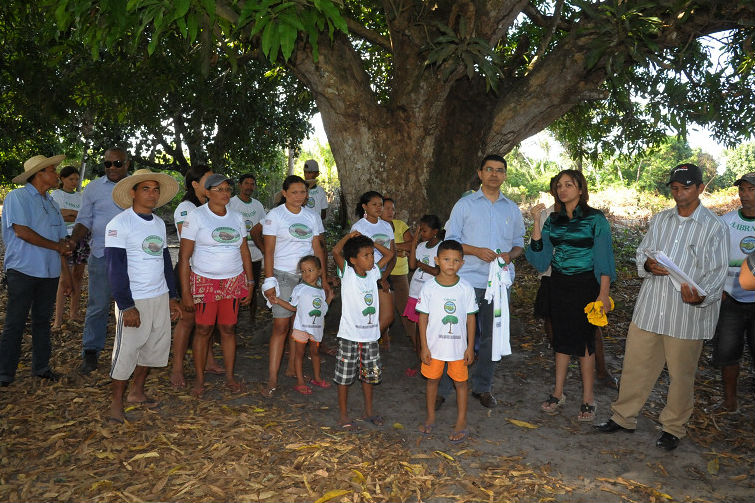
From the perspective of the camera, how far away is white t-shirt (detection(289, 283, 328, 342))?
5.55 metres

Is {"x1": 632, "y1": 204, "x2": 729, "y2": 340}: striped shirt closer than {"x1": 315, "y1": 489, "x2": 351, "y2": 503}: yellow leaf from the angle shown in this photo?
No

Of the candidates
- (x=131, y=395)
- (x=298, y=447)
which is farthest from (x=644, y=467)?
(x=131, y=395)

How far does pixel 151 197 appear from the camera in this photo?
4.76 metres

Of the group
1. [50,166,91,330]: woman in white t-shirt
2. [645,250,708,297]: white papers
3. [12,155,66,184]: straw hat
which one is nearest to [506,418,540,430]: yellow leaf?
[645,250,708,297]: white papers

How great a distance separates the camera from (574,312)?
5027 mm

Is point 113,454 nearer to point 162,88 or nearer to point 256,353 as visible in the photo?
point 256,353

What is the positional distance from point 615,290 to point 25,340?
9.34 metres

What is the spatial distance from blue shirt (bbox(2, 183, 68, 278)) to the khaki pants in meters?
5.28

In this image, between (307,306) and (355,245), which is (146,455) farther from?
(355,245)

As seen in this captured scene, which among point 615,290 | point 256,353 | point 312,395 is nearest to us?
point 312,395

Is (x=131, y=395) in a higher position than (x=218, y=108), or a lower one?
lower

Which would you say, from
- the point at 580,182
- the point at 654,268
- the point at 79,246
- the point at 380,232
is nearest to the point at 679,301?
the point at 654,268

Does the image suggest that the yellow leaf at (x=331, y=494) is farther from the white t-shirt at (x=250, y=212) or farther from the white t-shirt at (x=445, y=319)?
the white t-shirt at (x=250, y=212)

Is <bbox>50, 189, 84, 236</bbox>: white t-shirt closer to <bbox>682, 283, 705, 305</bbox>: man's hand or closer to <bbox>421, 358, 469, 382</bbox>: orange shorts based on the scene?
<bbox>421, 358, 469, 382</bbox>: orange shorts
